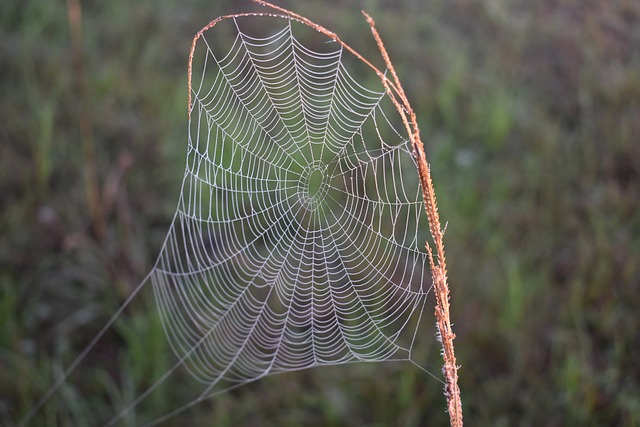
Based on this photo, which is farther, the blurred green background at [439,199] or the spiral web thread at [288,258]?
the blurred green background at [439,199]

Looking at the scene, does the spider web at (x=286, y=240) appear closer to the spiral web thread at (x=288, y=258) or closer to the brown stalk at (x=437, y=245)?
the spiral web thread at (x=288, y=258)

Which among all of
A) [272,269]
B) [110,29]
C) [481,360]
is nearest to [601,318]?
[481,360]

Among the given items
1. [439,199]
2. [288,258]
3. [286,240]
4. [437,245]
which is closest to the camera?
[437,245]

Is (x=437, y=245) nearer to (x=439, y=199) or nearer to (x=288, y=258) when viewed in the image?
(x=288, y=258)

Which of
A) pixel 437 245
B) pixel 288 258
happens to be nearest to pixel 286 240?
pixel 288 258

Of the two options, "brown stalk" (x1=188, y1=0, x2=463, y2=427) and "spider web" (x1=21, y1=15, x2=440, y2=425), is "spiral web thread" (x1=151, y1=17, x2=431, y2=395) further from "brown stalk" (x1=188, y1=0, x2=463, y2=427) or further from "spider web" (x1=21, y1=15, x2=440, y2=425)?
"brown stalk" (x1=188, y1=0, x2=463, y2=427)

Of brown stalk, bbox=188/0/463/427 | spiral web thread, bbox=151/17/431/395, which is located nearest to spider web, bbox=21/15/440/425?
spiral web thread, bbox=151/17/431/395

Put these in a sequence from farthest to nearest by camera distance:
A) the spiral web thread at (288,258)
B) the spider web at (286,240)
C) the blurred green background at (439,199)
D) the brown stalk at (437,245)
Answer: the blurred green background at (439,199)
the spiral web thread at (288,258)
the spider web at (286,240)
the brown stalk at (437,245)

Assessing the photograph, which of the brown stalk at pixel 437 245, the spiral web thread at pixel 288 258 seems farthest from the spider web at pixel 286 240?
the brown stalk at pixel 437 245

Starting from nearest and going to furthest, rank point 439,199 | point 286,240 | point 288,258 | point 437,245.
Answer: point 437,245, point 288,258, point 286,240, point 439,199
